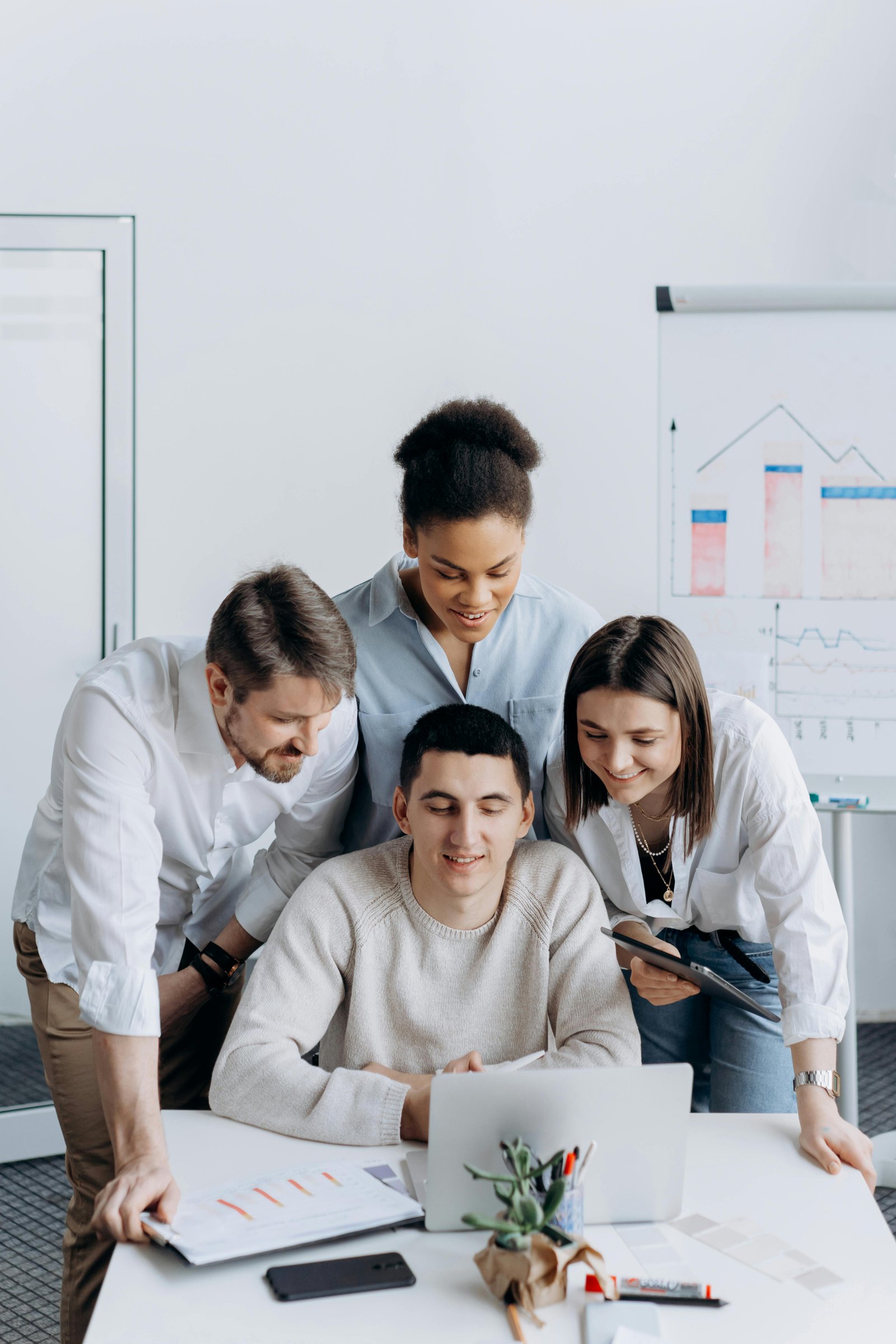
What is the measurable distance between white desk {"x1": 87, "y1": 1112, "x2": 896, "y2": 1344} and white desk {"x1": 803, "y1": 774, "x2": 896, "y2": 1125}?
4.14ft

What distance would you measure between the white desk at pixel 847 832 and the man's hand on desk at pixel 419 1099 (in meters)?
1.28

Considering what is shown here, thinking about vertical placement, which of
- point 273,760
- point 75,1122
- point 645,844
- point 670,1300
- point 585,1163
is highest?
point 273,760

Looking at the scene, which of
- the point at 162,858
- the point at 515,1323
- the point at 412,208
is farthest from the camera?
the point at 412,208

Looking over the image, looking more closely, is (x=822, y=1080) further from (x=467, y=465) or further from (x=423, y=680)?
(x=467, y=465)

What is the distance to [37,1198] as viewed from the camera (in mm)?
2691

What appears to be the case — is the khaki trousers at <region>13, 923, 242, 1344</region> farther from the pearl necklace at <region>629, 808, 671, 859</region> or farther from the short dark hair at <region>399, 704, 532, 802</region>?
the pearl necklace at <region>629, 808, 671, 859</region>

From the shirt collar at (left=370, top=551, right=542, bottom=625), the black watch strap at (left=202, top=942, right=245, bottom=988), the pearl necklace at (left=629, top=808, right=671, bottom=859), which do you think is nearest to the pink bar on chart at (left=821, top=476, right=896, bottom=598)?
the shirt collar at (left=370, top=551, right=542, bottom=625)

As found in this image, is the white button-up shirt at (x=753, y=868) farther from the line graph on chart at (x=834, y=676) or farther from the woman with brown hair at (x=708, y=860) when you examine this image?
the line graph on chart at (x=834, y=676)

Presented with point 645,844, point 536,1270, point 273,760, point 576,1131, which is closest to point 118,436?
point 273,760

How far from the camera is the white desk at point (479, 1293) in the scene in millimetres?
1043

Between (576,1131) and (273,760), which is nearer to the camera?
(576,1131)

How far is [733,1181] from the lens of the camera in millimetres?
1305

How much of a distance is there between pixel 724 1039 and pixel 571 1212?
749 mm

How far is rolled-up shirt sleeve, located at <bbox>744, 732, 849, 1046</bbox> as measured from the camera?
153 centimetres
